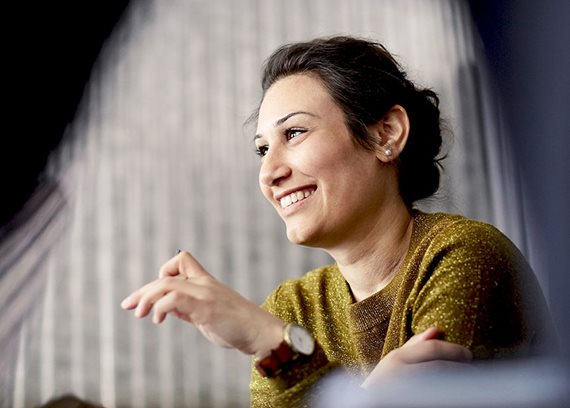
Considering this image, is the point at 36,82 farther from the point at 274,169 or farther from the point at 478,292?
the point at 478,292

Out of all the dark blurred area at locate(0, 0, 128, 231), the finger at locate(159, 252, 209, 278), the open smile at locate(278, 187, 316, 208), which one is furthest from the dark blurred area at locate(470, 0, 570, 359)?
the dark blurred area at locate(0, 0, 128, 231)

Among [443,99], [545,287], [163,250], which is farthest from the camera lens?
[443,99]

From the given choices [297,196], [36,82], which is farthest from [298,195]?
[36,82]

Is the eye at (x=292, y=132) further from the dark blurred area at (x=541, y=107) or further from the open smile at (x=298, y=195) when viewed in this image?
the dark blurred area at (x=541, y=107)

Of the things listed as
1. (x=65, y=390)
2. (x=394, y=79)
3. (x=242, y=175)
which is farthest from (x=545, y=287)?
(x=65, y=390)

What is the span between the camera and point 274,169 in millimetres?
697

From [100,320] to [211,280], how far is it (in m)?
0.27

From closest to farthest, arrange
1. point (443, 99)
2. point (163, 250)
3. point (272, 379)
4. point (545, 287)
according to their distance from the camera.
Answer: point (272, 379)
point (545, 287)
point (163, 250)
point (443, 99)

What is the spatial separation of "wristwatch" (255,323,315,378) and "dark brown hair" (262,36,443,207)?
0.86 ft

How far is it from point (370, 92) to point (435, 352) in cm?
31

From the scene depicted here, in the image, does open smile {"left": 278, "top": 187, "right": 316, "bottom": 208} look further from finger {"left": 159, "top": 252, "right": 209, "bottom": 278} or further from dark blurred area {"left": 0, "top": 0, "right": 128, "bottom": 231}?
dark blurred area {"left": 0, "top": 0, "right": 128, "bottom": 231}

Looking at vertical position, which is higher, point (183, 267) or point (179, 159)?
point (179, 159)

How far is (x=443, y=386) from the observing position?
53cm

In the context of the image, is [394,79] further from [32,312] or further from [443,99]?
[32,312]
